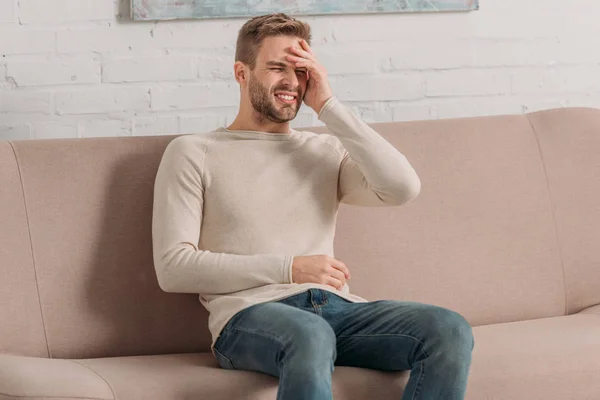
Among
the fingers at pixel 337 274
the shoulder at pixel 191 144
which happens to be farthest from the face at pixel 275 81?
the fingers at pixel 337 274

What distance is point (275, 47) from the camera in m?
2.28

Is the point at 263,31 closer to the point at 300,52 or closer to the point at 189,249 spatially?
the point at 300,52

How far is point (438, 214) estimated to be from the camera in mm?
2535

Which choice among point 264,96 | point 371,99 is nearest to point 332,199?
point 264,96

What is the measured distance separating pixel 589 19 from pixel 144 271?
5.54 feet

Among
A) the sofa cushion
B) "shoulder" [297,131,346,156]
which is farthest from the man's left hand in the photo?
the sofa cushion

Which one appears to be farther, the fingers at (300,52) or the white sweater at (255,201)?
the fingers at (300,52)

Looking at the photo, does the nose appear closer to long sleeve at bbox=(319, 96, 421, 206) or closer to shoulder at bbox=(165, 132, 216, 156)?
long sleeve at bbox=(319, 96, 421, 206)

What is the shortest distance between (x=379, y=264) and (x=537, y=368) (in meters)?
0.55

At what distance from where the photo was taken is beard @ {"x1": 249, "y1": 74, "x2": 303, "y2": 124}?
2283 mm

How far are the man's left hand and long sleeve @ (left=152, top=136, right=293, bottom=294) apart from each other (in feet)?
0.97

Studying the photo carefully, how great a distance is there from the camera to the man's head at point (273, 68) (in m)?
2.28

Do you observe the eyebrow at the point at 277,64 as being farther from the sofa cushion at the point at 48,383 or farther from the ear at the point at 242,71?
the sofa cushion at the point at 48,383

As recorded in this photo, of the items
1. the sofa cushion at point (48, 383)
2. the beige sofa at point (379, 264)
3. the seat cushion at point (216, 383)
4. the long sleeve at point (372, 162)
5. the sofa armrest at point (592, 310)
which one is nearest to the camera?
the sofa cushion at point (48, 383)
